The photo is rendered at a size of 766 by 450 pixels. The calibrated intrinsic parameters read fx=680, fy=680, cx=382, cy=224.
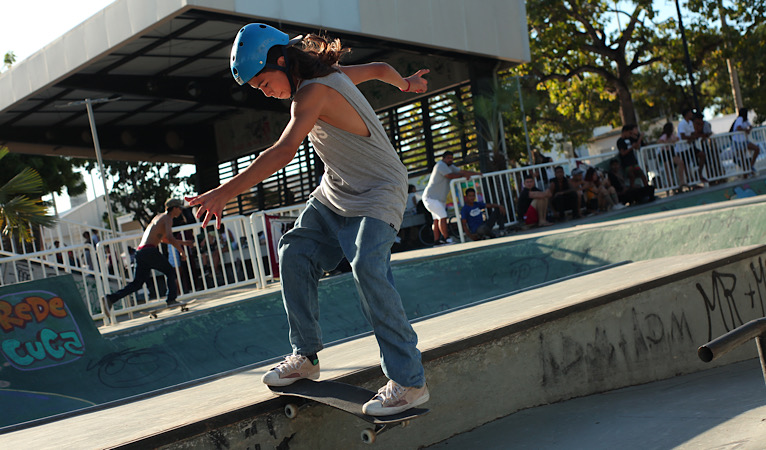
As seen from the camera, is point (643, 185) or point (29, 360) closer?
point (29, 360)

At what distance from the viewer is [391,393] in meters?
2.85

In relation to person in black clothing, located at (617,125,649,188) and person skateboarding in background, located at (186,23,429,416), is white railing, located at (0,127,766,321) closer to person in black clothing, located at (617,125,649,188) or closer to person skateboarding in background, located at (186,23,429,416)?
person in black clothing, located at (617,125,649,188)

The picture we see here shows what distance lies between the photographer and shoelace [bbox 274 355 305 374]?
3.12m

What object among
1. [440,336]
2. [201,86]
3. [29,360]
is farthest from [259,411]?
[201,86]

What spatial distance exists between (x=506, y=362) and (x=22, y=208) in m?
12.1

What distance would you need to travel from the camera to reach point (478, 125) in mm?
18047

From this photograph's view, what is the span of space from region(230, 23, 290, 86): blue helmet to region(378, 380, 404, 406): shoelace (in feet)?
4.70

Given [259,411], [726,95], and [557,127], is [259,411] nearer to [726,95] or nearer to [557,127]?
[557,127]

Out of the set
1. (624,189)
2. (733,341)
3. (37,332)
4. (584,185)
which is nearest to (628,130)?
(624,189)

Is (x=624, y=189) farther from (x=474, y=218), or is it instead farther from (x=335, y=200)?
(x=335, y=200)

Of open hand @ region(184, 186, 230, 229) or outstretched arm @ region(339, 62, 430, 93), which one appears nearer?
open hand @ region(184, 186, 230, 229)

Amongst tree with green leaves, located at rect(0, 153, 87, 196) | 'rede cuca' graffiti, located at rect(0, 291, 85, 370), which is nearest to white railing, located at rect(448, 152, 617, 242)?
'rede cuca' graffiti, located at rect(0, 291, 85, 370)

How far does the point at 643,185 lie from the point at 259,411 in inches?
487

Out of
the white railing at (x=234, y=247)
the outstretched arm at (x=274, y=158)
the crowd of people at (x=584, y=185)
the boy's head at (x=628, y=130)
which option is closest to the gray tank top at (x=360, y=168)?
the outstretched arm at (x=274, y=158)
